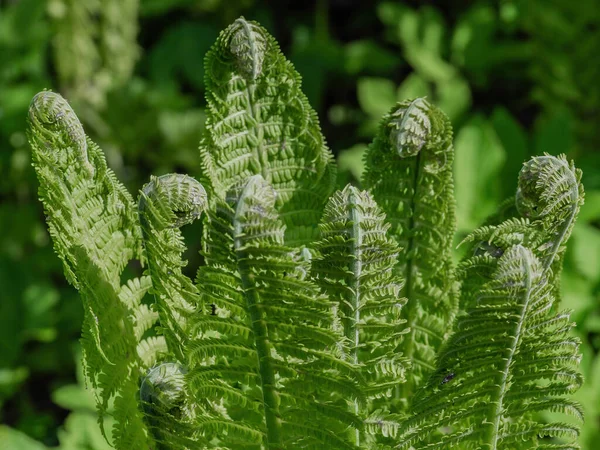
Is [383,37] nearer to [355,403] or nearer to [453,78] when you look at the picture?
[453,78]

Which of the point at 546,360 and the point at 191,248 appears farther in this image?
the point at 191,248

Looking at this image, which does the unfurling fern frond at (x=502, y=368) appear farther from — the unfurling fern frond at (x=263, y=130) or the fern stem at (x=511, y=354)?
the unfurling fern frond at (x=263, y=130)

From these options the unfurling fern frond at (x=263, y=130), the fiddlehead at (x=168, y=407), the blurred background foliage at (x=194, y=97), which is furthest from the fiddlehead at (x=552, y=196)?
the blurred background foliage at (x=194, y=97)

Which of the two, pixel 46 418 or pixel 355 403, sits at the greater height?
pixel 46 418

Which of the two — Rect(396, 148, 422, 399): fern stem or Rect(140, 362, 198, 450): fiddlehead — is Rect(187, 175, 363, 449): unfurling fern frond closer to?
Rect(140, 362, 198, 450): fiddlehead

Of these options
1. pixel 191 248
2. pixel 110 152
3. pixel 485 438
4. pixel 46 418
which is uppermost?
pixel 110 152

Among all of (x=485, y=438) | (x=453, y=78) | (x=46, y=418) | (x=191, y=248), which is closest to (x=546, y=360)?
(x=485, y=438)
